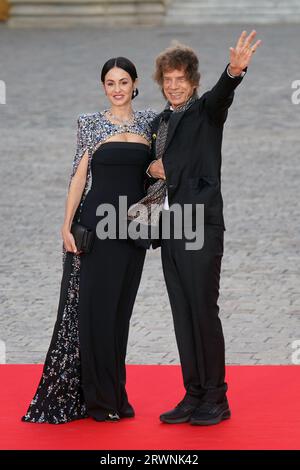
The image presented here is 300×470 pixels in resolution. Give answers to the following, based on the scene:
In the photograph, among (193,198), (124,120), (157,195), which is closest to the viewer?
(193,198)

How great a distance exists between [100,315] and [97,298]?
0.26ft

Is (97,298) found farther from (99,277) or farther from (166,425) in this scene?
(166,425)

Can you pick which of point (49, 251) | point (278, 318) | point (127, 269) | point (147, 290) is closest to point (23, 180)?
point (49, 251)

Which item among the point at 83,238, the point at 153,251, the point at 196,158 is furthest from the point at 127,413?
the point at 153,251

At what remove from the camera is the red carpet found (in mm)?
5738

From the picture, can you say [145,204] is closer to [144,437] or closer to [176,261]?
[176,261]

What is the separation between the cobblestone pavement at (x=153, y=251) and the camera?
8.23 meters

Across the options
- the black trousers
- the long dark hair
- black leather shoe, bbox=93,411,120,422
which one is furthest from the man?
black leather shoe, bbox=93,411,120,422

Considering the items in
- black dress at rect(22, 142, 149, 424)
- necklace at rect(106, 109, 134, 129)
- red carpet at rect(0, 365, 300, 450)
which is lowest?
red carpet at rect(0, 365, 300, 450)

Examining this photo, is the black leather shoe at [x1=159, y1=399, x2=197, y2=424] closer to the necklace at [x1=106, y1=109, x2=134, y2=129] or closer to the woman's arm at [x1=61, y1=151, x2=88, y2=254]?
the woman's arm at [x1=61, y1=151, x2=88, y2=254]

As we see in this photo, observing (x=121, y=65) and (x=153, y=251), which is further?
(x=153, y=251)

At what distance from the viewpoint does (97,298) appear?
611 cm

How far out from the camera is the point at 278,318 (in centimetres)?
838

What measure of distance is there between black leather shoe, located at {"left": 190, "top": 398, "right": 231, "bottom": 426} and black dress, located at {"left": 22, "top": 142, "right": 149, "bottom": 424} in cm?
35
